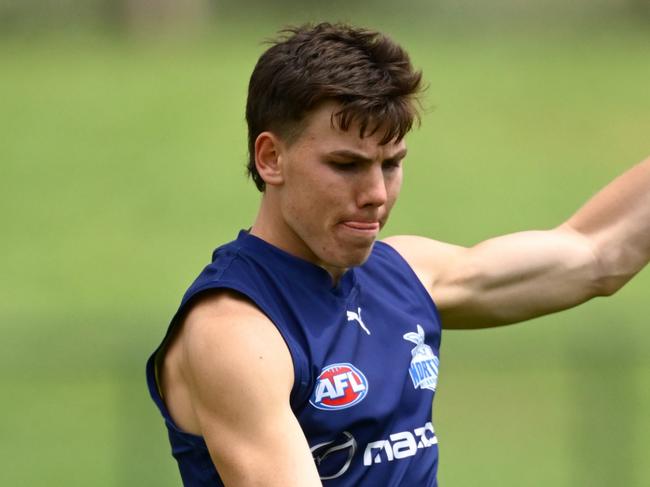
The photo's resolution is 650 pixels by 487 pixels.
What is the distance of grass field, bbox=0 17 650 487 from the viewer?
7215mm

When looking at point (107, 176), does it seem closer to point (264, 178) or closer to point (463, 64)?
point (463, 64)

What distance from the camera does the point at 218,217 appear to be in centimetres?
1688

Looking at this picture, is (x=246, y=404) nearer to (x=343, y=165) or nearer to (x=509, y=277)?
(x=343, y=165)

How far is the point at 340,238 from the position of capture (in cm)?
387

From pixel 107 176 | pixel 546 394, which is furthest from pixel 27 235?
pixel 546 394

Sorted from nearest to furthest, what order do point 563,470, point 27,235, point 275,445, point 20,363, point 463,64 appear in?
point 275,445 < point 20,363 < point 563,470 < point 27,235 < point 463,64

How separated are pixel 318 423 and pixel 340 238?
459 mm

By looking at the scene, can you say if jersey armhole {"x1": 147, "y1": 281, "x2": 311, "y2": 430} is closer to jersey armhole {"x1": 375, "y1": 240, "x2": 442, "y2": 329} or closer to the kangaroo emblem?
the kangaroo emblem

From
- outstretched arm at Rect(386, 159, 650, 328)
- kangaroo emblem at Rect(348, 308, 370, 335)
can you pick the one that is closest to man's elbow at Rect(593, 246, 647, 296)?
outstretched arm at Rect(386, 159, 650, 328)

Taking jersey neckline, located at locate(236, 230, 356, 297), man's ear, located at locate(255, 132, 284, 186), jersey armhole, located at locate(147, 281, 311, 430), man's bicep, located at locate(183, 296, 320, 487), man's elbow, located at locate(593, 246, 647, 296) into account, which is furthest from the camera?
man's elbow, located at locate(593, 246, 647, 296)

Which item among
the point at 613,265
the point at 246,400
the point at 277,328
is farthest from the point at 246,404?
the point at 613,265

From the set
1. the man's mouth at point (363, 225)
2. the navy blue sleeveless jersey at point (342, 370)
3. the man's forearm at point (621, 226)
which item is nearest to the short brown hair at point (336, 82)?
the man's mouth at point (363, 225)

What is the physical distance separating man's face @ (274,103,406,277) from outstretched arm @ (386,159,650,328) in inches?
23.3

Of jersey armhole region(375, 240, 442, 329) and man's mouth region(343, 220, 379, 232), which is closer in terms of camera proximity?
man's mouth region(343, 220, 379, 232)
